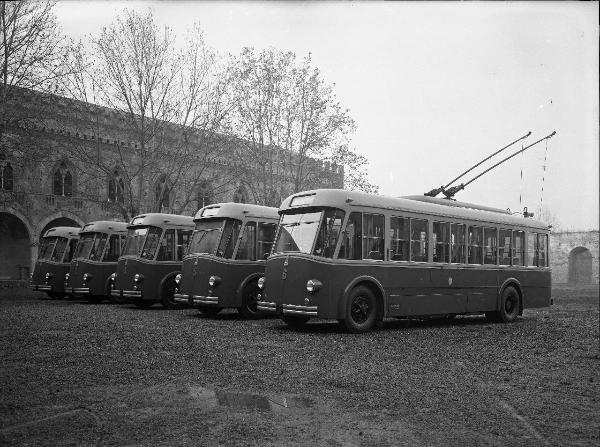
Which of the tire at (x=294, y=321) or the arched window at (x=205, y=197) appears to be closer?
the tire at (x=294, y=321)

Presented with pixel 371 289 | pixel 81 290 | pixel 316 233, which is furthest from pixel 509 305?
pixel 81 290

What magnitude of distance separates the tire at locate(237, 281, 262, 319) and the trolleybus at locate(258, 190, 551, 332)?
2016 millimetres

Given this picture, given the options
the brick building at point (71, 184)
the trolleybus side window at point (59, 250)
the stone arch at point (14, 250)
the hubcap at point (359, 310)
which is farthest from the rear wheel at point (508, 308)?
the stone arch at point (14, 250)

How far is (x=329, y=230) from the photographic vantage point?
11891 millimetres

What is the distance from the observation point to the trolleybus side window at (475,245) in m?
15.1

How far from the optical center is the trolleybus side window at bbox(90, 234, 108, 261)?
20977mm

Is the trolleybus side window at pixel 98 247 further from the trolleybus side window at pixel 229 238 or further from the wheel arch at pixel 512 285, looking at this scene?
the wheel arch at pixel 512 285

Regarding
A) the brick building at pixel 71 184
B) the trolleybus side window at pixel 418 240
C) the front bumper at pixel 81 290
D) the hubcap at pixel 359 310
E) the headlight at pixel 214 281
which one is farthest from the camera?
the brick building at pixel 71 184

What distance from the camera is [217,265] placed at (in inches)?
586

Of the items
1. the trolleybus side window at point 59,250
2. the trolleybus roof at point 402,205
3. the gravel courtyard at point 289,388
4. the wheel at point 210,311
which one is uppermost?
the trolleybus roof at point 402,205

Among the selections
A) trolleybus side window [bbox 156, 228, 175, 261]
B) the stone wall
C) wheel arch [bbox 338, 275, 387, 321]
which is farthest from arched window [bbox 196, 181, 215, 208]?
the stone wall

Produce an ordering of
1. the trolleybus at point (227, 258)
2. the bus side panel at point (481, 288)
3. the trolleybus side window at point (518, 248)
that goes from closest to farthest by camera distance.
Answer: the trolleybus at point (227, 258)
the bus side panel at point (481, 288)
the trolleybus side window at point (518, 248)

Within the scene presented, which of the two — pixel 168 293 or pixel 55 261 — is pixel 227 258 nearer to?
pixel 168 293

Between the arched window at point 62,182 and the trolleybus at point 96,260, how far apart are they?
1716 centimetres
